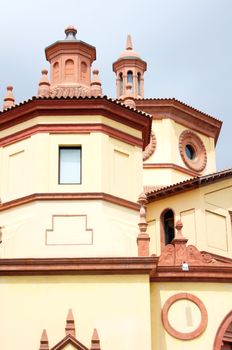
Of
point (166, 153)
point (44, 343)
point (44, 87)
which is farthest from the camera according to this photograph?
point (166, 153)

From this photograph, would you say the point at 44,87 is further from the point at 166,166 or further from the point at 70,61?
the point at 166,166

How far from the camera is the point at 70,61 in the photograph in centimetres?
2820

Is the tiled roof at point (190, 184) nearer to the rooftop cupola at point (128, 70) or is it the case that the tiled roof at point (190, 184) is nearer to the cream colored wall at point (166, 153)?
the cream colored wall at point (166, 153)

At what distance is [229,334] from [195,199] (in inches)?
373

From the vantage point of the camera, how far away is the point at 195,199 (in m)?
31.9

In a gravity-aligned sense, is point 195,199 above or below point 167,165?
below

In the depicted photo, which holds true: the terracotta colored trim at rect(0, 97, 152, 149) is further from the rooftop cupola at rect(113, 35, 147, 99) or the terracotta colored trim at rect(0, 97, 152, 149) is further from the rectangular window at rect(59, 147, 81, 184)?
the rooftop cupola at rect(113, 35, 147, 99)

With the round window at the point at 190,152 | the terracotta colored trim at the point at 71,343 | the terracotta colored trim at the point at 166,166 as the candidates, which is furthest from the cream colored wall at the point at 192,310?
the round window at the point at 190,152

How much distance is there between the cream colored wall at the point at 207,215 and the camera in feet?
102

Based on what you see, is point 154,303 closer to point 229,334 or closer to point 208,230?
point 229,334

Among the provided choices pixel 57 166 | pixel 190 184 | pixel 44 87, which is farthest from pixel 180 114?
pixel 57 166

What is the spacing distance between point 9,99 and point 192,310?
964 cm

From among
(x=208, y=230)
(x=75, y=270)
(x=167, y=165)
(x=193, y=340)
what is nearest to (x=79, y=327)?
(x=75, y=270)

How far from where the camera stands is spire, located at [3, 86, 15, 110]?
85.9 feet
